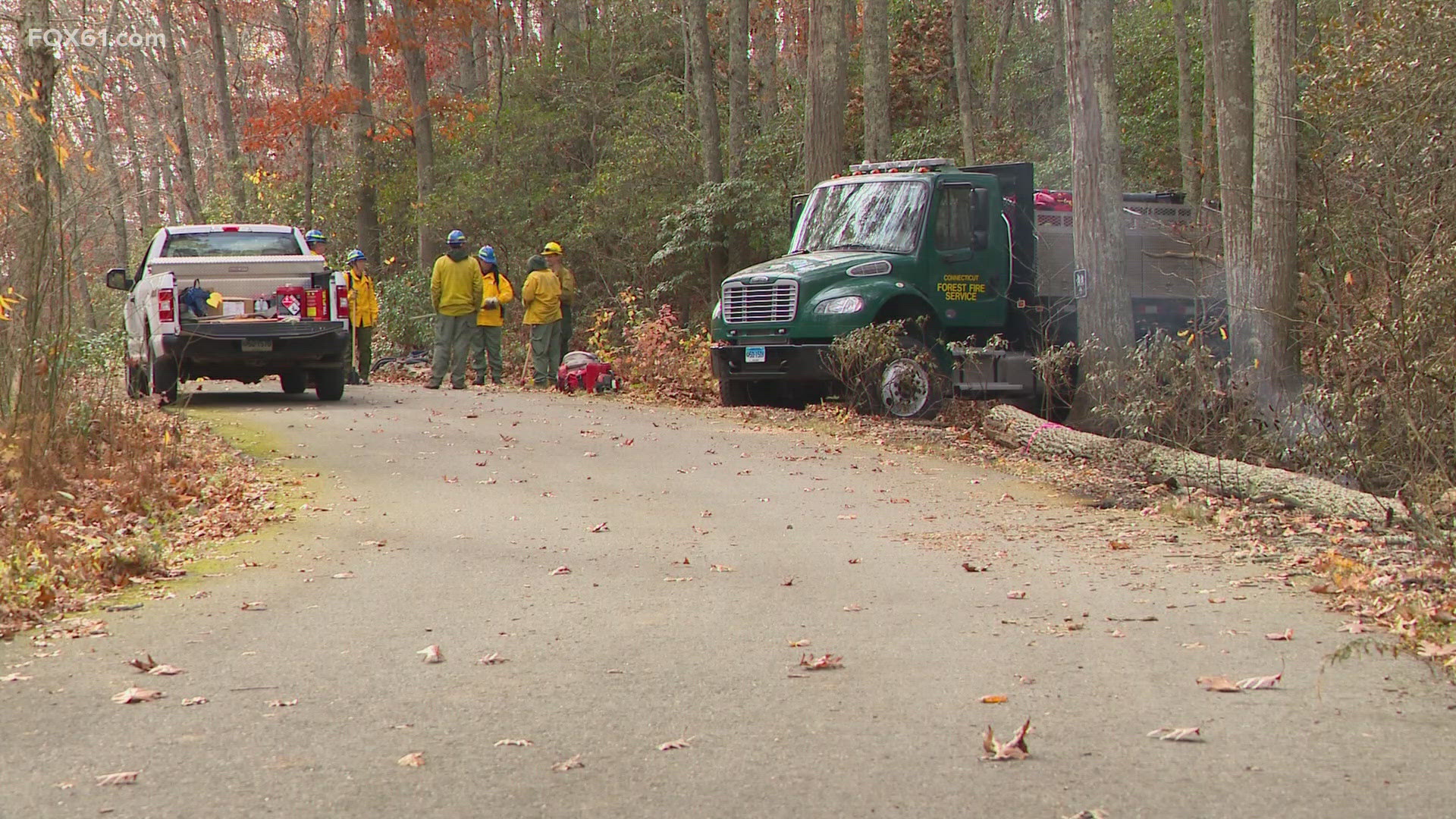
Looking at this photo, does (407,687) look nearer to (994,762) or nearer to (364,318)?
(994,762)

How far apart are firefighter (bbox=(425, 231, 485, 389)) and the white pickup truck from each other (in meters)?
3.01

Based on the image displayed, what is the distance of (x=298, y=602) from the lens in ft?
26.8

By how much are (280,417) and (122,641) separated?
1050cm

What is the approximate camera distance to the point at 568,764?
5281mm

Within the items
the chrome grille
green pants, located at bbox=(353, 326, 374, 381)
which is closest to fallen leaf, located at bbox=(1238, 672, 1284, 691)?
the chrome grille

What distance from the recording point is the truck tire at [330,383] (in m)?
19.4

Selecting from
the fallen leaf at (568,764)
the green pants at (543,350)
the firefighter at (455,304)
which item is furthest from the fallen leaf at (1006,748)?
the green pants at (543,350)

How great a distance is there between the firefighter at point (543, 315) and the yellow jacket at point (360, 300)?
215cm

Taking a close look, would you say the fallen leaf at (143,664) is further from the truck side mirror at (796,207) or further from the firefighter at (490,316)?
the firefighter at (490,316)

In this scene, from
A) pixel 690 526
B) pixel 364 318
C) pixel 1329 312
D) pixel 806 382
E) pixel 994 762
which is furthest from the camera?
pixel 364 318

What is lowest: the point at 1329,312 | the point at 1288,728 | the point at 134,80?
the point at 1288,728

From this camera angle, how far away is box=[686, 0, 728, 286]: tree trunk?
28484mm

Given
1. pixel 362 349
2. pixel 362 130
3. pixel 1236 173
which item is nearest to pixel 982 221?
pixel 1236 173

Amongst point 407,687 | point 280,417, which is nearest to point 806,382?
point 280,417
